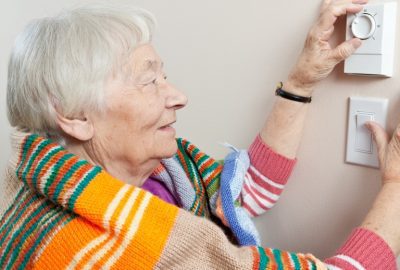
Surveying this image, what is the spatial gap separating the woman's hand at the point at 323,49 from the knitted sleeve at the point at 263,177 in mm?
163

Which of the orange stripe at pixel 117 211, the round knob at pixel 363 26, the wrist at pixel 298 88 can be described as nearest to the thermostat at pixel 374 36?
the round knob at pixel 363 26

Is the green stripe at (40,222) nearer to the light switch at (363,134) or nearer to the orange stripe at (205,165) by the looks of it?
the orange stripe at (205,165)

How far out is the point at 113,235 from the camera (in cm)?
69

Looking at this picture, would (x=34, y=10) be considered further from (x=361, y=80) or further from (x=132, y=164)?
(x=361, y=80)

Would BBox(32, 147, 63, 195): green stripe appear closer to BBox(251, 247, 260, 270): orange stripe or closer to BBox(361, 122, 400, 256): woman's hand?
BBox(251, 247, 260, 270): orange stripe

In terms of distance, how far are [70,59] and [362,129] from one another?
0.53m

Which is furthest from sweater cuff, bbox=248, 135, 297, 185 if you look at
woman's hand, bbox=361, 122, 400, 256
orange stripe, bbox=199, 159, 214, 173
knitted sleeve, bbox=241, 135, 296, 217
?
woman's hand, bbox=361, 122, 400, 256

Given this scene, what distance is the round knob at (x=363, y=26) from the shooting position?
697mm

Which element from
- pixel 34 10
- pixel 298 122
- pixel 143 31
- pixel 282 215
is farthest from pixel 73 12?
pixel 34 10

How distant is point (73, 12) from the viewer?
83 cm

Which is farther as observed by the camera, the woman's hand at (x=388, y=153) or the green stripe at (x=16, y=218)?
the green stripe at (x=16, y=218)

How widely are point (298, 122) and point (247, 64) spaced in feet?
0.58

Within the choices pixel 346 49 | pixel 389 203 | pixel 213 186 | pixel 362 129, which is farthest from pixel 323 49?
pixel 213 186

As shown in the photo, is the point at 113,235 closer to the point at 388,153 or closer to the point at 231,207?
the point at 231,207
